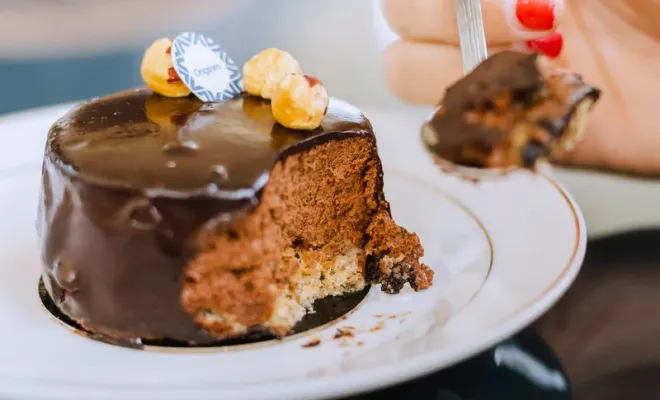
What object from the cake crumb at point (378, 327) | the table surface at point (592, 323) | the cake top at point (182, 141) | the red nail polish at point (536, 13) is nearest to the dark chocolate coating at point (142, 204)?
the cake top at point (182, 141)

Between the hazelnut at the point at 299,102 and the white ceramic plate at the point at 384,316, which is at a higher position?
the hazelnut at the point at 299,102

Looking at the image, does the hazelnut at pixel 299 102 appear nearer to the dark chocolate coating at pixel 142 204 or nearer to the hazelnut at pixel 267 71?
the dark chocolate coating at pixel 142 204

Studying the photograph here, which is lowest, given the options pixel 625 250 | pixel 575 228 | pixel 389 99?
pixel 389 99

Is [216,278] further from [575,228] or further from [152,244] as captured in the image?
[575,228]

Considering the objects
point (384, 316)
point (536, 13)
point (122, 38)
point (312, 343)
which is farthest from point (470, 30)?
point (122, 38)

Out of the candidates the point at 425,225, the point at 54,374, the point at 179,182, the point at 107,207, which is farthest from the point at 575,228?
the point at 54,374

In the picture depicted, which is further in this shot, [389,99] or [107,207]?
[389,99]
